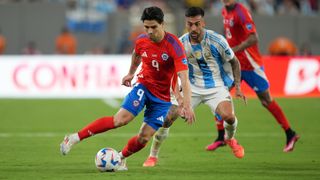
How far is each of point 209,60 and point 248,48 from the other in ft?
6.54

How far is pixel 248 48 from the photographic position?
44.1ft

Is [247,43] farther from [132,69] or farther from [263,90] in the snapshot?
[132,69]

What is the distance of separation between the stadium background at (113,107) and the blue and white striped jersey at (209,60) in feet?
3.66

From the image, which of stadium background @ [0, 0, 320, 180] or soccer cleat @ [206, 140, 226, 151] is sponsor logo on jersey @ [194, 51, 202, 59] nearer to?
stadium background @ [0, 0, 320, 180]

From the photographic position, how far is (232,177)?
32.1 feet

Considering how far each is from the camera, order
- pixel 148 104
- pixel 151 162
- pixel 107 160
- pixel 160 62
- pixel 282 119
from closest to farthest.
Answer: pixel 107 160 < pixel 160 62 < pixel 148 104 < pixel 151 162 < pixel 282 119

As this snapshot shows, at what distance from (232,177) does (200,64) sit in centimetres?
233

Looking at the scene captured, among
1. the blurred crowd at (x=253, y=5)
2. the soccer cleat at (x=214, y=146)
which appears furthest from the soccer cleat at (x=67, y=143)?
the blurred crowd at (x=253, y=5)

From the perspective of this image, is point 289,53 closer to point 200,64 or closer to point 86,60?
point 86,60

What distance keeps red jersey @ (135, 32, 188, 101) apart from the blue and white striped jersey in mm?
1167

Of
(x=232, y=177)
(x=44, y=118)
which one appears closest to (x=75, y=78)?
(x=44, y=118)

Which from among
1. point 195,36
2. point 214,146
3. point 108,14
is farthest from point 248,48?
point 108,14

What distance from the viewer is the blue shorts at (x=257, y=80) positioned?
1338 centimetres

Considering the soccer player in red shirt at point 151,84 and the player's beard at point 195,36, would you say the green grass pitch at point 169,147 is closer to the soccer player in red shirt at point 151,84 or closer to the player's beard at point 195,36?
the soccer player in red shirt at point 151,84
